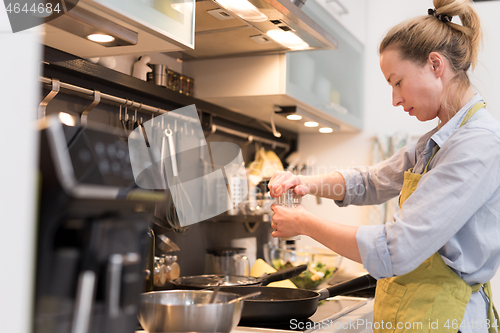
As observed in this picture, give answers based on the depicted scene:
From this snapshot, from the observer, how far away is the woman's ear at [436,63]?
98 cm

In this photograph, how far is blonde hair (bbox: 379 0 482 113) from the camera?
0.99 m

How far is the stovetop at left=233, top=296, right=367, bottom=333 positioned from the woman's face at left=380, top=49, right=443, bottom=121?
543mm

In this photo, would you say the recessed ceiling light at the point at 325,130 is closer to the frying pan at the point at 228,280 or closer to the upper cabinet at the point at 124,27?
the frying pan at the point at 228,280

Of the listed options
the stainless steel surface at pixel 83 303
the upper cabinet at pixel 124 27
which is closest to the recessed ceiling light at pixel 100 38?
the upper cabinet at pixel 124 27

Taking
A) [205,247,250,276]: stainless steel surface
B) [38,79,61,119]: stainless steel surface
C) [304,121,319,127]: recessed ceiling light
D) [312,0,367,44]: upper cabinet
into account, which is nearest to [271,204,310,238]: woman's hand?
[38,79,61,119]: stainless steel surface

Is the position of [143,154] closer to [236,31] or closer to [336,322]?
[236,31]

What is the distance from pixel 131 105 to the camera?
1318 millimetres

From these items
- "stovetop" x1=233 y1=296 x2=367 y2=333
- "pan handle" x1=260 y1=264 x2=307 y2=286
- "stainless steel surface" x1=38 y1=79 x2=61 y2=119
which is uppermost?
"stainless steel surface" x1=38 y1=79 x2=61 y2=119

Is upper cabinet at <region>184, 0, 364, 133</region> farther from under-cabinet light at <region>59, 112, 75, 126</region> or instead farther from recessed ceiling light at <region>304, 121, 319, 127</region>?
under-cabinet light at <region>59, 112, 75, 126</region>

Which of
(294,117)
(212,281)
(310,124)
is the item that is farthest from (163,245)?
(310,124)

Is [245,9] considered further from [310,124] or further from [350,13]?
[350,13]

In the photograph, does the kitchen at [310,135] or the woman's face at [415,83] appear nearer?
the kitchen at [310,135]

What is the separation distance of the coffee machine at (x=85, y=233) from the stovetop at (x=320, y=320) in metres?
0.58

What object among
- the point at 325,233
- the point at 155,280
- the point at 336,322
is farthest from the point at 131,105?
the point at 336,322
